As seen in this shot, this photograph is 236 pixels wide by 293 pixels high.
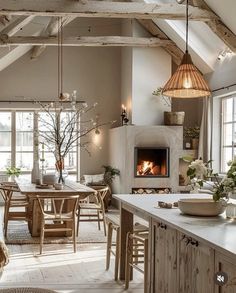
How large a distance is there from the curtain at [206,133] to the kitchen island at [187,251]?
5254mm

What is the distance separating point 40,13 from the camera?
7109 millimetres

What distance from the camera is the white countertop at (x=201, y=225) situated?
2.62 meters

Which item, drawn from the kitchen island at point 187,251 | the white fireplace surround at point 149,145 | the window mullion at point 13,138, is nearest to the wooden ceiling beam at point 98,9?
the white fireplace surround at point 149,145

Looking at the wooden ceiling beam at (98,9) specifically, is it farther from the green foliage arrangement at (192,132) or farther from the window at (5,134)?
the window at (5,134)

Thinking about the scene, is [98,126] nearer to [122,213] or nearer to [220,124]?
[220,124]

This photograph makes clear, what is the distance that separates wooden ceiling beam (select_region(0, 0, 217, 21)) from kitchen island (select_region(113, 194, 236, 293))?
370 cm

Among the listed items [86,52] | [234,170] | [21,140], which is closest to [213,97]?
[86,52]

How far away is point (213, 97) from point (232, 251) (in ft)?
23.6

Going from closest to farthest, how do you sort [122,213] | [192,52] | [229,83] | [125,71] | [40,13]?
[122,213]
[40,13]
[229,83]
[192,52]
[125,71]

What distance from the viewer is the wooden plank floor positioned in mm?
4688

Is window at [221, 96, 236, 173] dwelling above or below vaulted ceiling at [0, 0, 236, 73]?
below

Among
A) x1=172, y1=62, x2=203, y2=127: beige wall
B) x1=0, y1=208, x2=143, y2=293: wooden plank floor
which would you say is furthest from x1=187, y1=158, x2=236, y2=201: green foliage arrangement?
x1=172, y1=62, x2=203, y2=127: beige wall

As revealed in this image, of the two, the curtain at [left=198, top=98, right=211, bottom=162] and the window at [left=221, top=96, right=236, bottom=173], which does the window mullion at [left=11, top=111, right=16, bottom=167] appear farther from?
the window at [left=221, top=96, right=236, bottom=173]

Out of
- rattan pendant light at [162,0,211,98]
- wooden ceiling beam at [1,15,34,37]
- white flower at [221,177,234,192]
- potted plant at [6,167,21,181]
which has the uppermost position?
wooden ceiling beam at [1,15,34,37]
